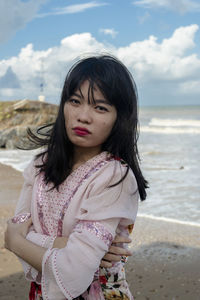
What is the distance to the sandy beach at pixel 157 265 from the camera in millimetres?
3588

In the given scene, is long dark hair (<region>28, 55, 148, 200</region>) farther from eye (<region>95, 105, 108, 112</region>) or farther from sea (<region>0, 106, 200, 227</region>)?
sea (<region>0, 106, 200, 227</region>)

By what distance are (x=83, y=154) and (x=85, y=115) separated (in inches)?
8.6

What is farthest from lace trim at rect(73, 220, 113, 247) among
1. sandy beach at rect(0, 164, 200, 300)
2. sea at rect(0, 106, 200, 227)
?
sea at rect(0, 106, 200, 227)

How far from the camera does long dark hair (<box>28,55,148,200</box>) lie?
1697 mm

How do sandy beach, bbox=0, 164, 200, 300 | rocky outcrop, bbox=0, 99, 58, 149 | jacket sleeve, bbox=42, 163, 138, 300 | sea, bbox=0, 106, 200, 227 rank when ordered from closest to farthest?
jacket sleeve, bbox=42, 163, 138, 300 < sandy beach, bbox=0, 164, 200, 300 < sea, bbox=0, 106, 200, 227 < rocky outcrop, bbox=0, 99, 58, 149

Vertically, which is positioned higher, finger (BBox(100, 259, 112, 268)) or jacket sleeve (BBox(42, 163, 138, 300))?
jacket sleeve (BBox(42, 163, 138, 300))

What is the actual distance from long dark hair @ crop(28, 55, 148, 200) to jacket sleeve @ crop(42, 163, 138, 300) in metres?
0.22

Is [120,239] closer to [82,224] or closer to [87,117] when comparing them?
[82,224]

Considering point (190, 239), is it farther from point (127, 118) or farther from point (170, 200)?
point (127, 118)

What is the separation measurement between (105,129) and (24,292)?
7.71 feet

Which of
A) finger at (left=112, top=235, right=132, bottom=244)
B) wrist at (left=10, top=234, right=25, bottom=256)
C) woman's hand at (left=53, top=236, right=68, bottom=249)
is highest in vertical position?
woman's hand at (left=53, top=236, right=68, bottom=249)

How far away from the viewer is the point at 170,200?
6699 mm

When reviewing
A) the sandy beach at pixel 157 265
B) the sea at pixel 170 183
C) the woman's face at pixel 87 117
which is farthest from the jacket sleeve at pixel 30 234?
the sea at pixel 170 183

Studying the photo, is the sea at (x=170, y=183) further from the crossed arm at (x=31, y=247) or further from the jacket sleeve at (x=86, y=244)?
the jacket sleeve at (x=86, y=244)
